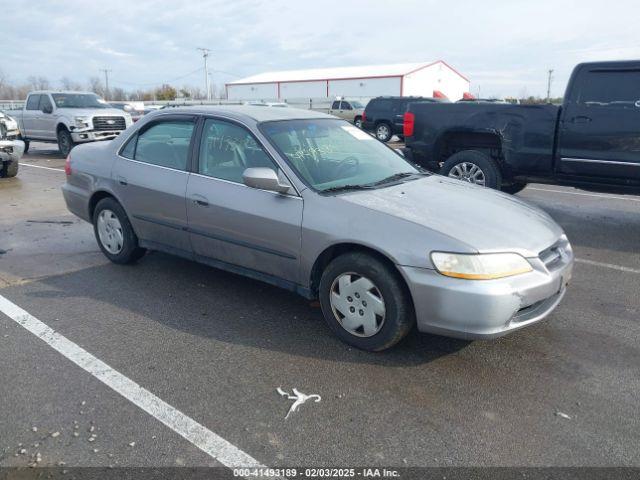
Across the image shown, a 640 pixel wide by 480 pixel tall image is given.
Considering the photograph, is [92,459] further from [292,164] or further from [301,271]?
[292,164]

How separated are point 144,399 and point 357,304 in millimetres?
1431

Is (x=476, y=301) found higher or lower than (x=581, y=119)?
lower

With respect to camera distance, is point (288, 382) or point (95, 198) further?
point (95, 198)

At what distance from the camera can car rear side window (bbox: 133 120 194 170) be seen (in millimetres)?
4602

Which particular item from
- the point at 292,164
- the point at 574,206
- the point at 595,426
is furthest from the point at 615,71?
the point at 595,426

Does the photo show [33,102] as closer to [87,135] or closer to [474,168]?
[87,135]

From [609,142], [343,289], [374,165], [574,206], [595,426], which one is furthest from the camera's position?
[574,206]

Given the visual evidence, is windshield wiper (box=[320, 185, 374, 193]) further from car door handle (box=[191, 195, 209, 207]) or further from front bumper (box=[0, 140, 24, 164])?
front bumper (box=[0, 140, 24, 164])

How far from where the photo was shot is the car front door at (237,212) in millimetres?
3834

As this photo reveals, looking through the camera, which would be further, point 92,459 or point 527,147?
point 527,147

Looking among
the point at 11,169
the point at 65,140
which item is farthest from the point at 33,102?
the point at 11,169

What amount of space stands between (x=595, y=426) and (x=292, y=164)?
2530 millimetres

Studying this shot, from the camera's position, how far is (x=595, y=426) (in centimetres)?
282

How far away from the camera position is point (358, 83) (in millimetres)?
56750
